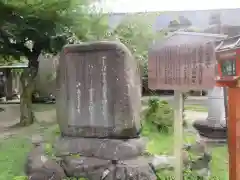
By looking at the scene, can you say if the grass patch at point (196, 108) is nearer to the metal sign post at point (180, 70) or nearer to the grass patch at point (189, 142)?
the grass patch at point (189, 142)

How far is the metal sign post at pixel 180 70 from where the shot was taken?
2975 millimetres

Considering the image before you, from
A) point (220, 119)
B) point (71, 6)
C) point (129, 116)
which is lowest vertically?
point (220, 119)

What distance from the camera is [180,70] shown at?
122 inches

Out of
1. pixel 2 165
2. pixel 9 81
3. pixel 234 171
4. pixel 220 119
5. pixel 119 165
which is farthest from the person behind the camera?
pixel 9 81

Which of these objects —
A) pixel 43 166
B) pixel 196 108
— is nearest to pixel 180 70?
pixel 43 166

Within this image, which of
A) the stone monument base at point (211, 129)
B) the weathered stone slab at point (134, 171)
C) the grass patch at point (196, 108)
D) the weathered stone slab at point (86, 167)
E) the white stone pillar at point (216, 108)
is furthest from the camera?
the grass patch at point (196, 108)

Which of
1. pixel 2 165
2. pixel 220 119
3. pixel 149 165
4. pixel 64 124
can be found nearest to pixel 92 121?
pixel 64 124

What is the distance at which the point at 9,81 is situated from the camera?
14492 mm

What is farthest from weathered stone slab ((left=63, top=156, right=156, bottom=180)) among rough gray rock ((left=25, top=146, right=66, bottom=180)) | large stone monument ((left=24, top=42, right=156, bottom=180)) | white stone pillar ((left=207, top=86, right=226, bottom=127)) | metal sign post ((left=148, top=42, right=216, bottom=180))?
white stone pillar ((left=207, top=86, right=226, bottom=127))

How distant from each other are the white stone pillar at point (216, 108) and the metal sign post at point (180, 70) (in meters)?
2.45

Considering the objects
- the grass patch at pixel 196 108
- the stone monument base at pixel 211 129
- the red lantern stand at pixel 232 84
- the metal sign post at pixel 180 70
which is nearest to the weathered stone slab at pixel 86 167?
the metal sign post at pixel 180 70

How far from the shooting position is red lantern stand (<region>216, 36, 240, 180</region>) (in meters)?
3.04

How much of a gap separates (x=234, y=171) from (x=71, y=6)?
4.10 m

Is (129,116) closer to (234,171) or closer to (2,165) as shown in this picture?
(234,171)
